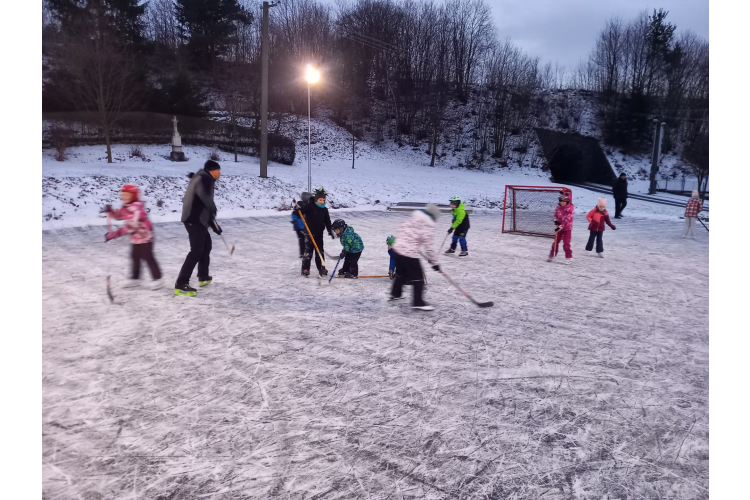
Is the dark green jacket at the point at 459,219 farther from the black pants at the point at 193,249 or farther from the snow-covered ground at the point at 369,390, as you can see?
the black pants at the point at 193,249

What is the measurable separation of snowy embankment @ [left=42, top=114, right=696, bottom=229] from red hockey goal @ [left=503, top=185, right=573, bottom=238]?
13.7ft

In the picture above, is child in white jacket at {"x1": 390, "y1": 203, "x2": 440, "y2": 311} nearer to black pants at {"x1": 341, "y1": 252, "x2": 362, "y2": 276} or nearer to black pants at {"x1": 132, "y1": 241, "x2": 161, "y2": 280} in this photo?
black pants at {"x1": 341, "y1": 252, "x2": 362, "y2": 276}

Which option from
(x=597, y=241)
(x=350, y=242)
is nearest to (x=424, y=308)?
(x=350, y=242)

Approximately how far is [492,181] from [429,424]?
2461 centimetres

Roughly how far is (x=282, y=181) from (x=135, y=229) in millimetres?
13380

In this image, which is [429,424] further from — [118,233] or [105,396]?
[118,233]

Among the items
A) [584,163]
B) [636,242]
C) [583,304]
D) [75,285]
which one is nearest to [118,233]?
[75,285]

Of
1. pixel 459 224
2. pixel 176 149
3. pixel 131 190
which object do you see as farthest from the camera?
pixel 176 149

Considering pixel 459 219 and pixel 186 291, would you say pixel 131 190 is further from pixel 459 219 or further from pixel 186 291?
pixel 459 219

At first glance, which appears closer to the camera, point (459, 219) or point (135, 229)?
point (135, 229)

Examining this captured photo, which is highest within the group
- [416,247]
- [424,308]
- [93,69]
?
[93,69]

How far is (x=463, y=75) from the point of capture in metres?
37.2

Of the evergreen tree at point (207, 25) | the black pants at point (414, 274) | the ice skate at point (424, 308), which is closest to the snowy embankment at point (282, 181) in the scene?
the evergreen tree at point (207, 25)

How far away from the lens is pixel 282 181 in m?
18.7
